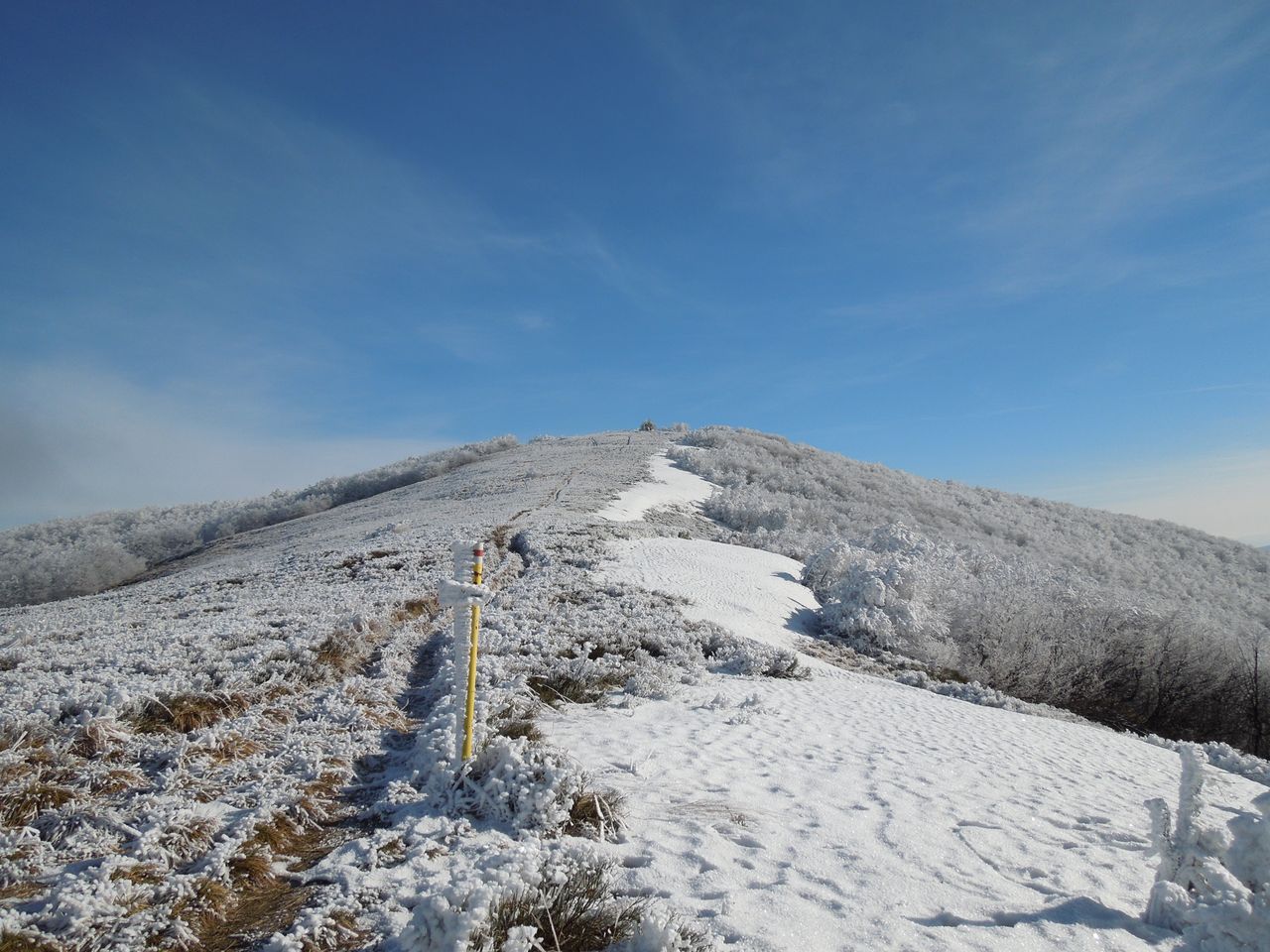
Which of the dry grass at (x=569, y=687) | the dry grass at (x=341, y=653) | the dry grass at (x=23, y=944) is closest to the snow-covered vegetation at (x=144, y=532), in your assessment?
the dry grass at (x=341, y=653)

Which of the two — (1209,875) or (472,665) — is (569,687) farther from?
(1209,875)

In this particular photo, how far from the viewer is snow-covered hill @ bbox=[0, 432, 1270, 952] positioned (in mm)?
3883

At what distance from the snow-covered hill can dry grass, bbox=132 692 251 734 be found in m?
0.03

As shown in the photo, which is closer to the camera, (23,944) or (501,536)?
(23,944)

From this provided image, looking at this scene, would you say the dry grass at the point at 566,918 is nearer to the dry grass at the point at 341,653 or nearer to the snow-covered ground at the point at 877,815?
the snow-covered ground at the point at 877,815

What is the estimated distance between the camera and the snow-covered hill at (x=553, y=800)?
3883 millimetres

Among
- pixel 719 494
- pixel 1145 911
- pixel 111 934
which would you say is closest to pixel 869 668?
pixel 1145 911

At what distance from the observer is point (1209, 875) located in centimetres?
421

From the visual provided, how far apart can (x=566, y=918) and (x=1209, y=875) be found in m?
4.05

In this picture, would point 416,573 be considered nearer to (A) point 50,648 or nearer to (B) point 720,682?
(A) point 50,648

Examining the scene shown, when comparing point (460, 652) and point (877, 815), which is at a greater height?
point (460, 652)

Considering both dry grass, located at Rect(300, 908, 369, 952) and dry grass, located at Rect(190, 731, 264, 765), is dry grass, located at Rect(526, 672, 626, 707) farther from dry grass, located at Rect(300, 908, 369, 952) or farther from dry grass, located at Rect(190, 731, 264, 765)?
dry grass, located at Rect(300, 908, 369, 952)

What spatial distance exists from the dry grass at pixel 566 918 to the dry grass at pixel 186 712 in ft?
14.5

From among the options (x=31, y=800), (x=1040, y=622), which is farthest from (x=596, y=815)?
(x=1040, y=622)
